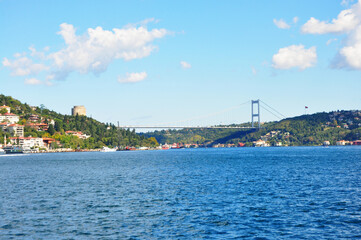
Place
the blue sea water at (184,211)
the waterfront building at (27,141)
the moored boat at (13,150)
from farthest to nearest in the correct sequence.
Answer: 1. the waterfront building at (27,141)
2. the moored boat at (13,150)
3. the blue sea water at (184,211)

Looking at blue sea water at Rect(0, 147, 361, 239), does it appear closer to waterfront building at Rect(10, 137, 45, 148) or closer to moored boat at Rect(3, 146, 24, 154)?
moored boat at Rect(3, 146, 24, 154)

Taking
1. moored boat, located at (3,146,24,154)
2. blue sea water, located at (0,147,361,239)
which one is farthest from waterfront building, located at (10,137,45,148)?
blue sea water, located at (0,147,361,239)

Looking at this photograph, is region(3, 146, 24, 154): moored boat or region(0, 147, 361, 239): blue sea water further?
region(3, 146, 24, 154): moored boat

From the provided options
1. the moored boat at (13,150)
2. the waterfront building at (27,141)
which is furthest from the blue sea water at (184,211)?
the waterfront building at (27,141)

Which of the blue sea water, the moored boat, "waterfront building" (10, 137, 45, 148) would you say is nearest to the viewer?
the blue sea water

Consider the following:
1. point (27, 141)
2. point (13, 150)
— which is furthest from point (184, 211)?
point (27, 141)

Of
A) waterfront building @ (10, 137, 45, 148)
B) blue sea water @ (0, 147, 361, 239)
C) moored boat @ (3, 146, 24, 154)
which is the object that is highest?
waterfront building @ (10, 137, 45, 148)

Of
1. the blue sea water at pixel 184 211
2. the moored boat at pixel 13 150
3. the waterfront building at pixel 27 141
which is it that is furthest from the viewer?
the waterfront building at pixel 27 141

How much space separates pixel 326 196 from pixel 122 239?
1849cm

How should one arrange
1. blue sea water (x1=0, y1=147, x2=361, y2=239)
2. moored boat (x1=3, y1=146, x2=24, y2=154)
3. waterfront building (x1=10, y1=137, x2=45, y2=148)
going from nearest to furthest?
blue sea water (x1=0, y1=147, x2=361, y2=239)
moored boat (x1=3, y1=146, x2=24, y2=154)
waterfront building (x1=10, y1=137, x2=45, y2=148)

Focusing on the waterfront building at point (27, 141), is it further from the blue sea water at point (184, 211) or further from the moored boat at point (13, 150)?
the blue sea water at point (184, 211)

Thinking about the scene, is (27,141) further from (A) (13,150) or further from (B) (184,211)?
Answer: (B) (184,211)

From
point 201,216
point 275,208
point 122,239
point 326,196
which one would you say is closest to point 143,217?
point 201,216

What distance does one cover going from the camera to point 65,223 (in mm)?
23906
